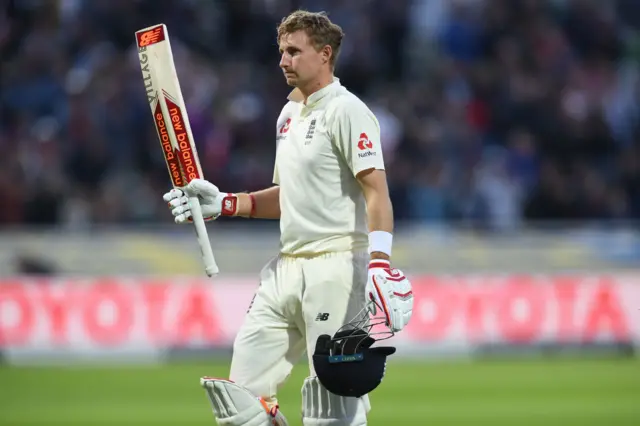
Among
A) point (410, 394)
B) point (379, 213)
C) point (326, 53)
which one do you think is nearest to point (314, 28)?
point (326, 53)

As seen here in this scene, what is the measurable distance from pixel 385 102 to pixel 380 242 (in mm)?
9433

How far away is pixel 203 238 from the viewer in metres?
5.91

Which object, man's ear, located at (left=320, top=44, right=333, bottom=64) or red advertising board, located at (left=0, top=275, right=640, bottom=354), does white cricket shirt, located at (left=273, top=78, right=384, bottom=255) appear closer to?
man's ear, located at (left=320, top=44, right=333, bottom=64)

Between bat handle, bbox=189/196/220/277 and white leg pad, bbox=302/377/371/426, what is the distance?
672mm

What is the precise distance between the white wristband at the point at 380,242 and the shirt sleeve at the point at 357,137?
301 mm

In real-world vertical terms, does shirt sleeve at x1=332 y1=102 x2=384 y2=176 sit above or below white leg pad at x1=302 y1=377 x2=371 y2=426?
above

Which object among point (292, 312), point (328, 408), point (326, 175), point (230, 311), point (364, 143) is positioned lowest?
point (230, 311)

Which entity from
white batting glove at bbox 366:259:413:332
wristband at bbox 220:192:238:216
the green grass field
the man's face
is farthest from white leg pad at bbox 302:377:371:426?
the green grass field

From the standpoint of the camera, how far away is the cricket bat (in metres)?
5.91

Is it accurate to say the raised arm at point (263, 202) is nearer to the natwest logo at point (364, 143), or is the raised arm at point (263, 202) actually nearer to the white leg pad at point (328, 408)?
the natwest logo at point (364, 143)

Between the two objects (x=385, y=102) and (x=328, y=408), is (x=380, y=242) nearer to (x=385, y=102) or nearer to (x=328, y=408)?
(x=328, y=408)

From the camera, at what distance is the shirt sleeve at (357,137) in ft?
18.7

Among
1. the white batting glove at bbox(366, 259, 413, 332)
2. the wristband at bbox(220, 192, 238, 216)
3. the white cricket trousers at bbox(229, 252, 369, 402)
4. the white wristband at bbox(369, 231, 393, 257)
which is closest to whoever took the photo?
the white batting glove at bbox(366, 259, 413, 332)

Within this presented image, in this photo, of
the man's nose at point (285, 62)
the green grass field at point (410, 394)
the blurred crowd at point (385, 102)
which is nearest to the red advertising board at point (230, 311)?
the green grass field at point (410, 394)
